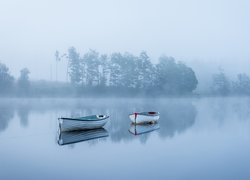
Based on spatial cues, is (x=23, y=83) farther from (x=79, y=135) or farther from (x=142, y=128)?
(x=79, y=135)

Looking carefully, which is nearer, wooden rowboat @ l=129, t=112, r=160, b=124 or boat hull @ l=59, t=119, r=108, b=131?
boat hull @ l=59, t=119, r=108, b=131

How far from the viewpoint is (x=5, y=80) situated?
89.6m

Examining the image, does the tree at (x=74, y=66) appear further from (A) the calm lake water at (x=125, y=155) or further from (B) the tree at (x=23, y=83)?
(A) the calm lake water at (x=125, y=155)

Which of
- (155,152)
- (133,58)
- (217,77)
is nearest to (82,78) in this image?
(133,58)

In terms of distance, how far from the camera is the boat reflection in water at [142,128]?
25491mm

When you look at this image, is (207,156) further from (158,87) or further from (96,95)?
(158,87)

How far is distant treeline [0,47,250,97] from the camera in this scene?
9062 cm

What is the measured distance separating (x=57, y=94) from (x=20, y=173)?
79422mm

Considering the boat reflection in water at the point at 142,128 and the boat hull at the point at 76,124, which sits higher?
the boat hull at the point at 76,124

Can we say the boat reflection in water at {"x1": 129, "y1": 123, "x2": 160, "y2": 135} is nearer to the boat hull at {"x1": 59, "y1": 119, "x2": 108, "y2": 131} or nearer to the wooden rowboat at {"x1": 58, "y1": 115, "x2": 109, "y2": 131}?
the wooden rowboat at {"x1": 58, "y1": 115, "x2": 109, "y2": 131}

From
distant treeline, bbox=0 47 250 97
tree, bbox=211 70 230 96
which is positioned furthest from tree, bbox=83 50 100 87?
tree, bbox=211 70 230 96

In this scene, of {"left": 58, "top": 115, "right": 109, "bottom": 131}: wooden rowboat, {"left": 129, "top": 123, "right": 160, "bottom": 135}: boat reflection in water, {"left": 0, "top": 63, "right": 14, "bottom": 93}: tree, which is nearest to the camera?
{"left": 58, "top": 115, "right": 109, "bottom": 131}: wooden rowboat

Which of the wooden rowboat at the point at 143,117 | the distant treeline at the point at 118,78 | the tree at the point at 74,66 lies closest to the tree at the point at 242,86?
the distant treeline at the point at 118,78

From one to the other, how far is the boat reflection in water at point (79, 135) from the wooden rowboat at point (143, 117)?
5181mm
